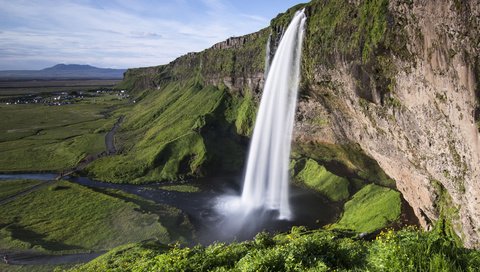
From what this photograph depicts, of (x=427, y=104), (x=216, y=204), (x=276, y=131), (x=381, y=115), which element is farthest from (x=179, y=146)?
(x=427, y=104)

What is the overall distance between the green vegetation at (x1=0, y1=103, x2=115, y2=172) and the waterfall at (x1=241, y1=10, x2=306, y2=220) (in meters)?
46.7

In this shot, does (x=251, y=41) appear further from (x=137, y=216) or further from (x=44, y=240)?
(x=44, y=240)

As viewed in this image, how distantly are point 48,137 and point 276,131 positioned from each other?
81354mm

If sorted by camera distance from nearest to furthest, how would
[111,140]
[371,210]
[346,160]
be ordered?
[371,210] → [346,160] → [111,140]

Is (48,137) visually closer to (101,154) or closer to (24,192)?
(101,154)

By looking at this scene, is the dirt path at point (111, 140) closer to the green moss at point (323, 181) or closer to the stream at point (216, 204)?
the stream at point (216, 204)

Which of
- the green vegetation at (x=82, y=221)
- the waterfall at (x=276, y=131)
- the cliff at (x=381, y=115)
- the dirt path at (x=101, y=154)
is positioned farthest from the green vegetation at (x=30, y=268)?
the dirt path at (x=101, y=154)

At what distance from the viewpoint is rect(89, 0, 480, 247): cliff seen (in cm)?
2484

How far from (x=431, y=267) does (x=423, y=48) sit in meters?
22.1

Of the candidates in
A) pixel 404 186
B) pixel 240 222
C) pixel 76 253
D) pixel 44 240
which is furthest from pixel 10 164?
pixel 404 186

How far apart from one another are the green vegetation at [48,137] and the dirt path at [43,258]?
4050cm

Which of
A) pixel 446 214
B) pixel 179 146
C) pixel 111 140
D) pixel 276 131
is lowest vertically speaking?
pixel 111 140

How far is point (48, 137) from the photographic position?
354ft

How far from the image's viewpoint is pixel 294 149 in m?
71.2
